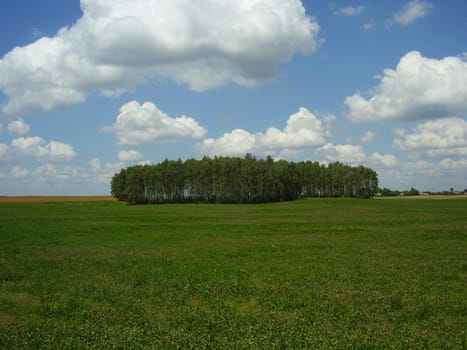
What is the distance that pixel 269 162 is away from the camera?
15188cm

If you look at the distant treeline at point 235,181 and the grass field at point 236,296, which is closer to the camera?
the grass field at point 236,296

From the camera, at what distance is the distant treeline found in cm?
14388

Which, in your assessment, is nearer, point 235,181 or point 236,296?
point 236,296

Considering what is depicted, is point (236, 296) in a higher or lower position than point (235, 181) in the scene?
lower

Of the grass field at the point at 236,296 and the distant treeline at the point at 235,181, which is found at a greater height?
the distant treeline at the point at 235,181

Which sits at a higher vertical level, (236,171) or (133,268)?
(236,171)

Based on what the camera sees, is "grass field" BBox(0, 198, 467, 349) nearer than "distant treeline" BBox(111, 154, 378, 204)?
Yes

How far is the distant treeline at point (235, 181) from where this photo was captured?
472ft

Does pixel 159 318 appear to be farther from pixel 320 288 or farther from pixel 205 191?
pixel 205 191

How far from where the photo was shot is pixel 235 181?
143500mm

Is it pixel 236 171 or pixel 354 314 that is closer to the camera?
pixel 354 314

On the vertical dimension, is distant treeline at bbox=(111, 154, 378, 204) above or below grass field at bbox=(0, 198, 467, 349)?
above

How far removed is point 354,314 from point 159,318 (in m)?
6.45

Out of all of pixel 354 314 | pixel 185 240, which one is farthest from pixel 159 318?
pixel 185 240
